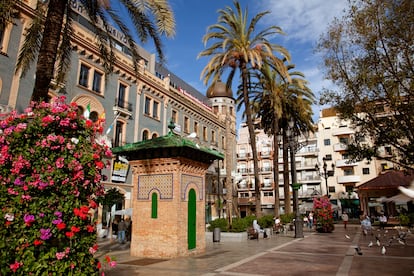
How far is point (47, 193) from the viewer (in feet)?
15.3

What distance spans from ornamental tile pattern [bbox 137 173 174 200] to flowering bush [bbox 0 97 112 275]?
21.5 feet

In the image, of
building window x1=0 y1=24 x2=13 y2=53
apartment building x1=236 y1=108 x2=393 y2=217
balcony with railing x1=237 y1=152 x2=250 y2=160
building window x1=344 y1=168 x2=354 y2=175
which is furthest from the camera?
balcony with railing x1=237 y1=152 x2=250 y2=160

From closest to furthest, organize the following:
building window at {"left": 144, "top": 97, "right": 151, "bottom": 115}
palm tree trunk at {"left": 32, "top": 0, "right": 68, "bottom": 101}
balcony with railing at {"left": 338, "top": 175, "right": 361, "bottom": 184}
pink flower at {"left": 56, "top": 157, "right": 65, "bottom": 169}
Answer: pink flower at {"left": 56, "top": 157, "right": 65, "bottom": 169}, palm tree trunk at {"left": 32, "top": 0, "right": 68, "bottom": 101}, building window at {"left": 144, "top": 97, "right": 151, "bottom": 115}, balcony with railing at {"left": 338, "top": 175, "right": 361, "bottom": 184}

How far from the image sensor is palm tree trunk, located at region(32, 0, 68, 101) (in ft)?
23.4

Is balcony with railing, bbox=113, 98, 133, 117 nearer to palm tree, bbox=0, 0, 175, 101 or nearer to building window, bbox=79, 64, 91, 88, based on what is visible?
building window, bbox=79, 64, 91, 88

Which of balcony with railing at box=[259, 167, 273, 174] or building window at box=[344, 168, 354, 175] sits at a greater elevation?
balcony with railing at box=[259, 167, 273, 174]

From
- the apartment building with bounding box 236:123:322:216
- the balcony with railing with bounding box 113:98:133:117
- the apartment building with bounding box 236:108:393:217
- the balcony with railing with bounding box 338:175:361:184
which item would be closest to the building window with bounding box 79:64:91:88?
the balcony with railing with bounding box 113:98:133:117

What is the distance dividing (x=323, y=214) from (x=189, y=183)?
47.5 feet

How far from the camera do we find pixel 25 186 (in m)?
4.48

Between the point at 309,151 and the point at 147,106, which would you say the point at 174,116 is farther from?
the point at 309,151

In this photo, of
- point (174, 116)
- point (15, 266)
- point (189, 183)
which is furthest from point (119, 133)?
point (15, 266)

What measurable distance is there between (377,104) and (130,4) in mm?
11354

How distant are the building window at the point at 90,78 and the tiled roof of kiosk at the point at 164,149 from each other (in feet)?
35.7

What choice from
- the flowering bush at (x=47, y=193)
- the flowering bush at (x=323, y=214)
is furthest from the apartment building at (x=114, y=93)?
the flowering bush at (x=47, y=193)
